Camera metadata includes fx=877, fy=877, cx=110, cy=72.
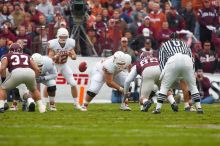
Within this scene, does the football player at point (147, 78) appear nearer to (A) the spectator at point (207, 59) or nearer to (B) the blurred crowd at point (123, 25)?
(B) the blurred crowd at point (123, 25)

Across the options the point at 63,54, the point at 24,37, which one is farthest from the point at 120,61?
the point at 24,37

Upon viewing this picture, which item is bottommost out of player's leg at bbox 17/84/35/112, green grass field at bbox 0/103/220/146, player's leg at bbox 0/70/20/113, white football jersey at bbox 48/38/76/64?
green grass field at bbox 0/103/220/146

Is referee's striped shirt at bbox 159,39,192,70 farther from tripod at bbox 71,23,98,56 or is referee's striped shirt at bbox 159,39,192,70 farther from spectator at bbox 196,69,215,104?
spectator at bbox 196,69,215,104

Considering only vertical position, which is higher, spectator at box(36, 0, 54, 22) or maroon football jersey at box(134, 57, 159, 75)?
spectator at box(36, 0, 54, 22)

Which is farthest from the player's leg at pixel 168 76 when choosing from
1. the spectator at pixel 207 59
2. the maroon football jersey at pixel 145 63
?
the spectator at pixel 207 59

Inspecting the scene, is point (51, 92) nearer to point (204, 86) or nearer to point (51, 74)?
point (51, 74)

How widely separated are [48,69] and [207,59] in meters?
7.67

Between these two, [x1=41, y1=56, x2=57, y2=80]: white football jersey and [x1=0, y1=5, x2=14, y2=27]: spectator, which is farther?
[x1=0, y1=5, x2=14, y2=27]: spectator

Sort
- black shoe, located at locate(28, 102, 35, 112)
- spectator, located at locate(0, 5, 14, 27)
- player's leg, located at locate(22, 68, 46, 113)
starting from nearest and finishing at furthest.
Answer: player's leg, located at locate(22, 68, 46, 113)
black shoe, located at locate(28, 102, 35, 112)
spectator, located at locate(0, 5, 14, 27)

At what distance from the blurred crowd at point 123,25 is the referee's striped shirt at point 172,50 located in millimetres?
5982

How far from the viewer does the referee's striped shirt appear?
17.1 meters

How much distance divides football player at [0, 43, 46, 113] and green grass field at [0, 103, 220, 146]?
19.2 inches

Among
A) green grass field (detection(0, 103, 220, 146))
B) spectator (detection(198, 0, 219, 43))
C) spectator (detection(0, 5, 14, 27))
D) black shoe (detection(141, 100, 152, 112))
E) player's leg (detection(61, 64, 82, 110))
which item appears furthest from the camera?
spectator (detection(198, 0, 219, 43))

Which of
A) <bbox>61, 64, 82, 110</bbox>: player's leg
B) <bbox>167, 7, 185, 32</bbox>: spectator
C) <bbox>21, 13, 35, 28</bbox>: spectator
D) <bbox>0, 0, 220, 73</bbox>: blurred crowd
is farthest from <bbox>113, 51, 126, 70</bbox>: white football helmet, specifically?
<bbox>167, 7, 185, 32</bbox>: spectator
